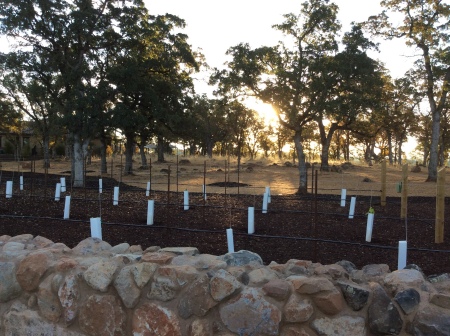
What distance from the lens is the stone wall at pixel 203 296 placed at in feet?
9.09

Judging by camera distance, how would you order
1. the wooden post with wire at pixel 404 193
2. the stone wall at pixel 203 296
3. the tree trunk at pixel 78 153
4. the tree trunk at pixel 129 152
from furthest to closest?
the tree trunk at pixel 129 152
the tree trunk at pixel 78 153
the wooden post with wire at pixel 404 193
the stone wall at pixel 203 296

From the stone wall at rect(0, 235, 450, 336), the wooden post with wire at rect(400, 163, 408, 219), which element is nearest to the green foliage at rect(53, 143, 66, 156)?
the wooden post with wire at rect(400, 163, 408, 219)

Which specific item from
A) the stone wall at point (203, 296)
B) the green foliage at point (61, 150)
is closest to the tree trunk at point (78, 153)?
the stone wall at point (203, 296)

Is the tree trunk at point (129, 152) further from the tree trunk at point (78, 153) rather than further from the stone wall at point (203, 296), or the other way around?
the stone wall at point (203, 296)

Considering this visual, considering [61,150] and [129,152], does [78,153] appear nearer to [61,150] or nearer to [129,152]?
[129,152]

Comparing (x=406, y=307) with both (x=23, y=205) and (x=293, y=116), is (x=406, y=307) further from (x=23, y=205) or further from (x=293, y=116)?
(x=293, y=116)

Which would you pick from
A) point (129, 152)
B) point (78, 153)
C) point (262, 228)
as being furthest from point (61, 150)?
point (262, 228)

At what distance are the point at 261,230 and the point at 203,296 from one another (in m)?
6.50

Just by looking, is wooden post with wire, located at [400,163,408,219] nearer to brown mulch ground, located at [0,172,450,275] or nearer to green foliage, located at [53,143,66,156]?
brown mulch ground, located at [0,172,450,275]

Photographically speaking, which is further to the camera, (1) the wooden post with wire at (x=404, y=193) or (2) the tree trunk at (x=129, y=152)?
(2) the tree trunk at (x=129, y=152)

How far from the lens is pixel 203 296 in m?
2.99

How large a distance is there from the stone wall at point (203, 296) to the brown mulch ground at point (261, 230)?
2.39 metres

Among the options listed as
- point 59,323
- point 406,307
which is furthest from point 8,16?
point 406,307

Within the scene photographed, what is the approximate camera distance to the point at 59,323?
3.33m
